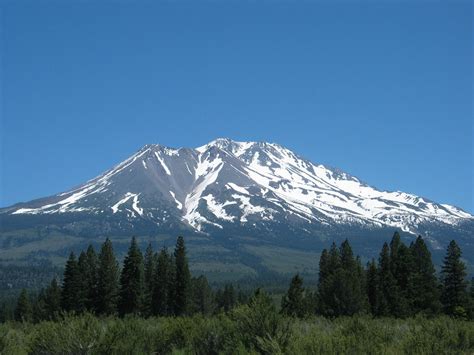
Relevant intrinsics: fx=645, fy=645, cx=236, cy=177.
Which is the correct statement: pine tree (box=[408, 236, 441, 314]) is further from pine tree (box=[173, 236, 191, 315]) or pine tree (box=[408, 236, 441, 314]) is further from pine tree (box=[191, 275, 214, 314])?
pine tree (box=[191, 275, 214, 314])

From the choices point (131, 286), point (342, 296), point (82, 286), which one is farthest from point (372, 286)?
point (82, 286)

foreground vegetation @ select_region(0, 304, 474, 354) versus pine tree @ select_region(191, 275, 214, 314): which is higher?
foreground vegetation @ select_region(0, 304, 474, 354)

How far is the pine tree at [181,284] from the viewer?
80.3 metres

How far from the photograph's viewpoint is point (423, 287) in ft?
242

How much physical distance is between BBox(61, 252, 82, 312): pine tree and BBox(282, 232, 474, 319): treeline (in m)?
24.9

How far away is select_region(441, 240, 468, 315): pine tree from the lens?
2773 inches

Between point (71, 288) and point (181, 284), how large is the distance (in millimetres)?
13445

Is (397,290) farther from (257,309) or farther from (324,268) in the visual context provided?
(257,309)

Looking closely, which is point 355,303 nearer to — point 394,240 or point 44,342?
point 394,240

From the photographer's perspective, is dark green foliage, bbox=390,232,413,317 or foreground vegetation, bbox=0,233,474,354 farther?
dark green foliage, bbox=390,232,413,317

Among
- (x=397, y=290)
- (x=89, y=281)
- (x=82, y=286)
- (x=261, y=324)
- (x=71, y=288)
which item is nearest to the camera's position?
(x=261, y=324)

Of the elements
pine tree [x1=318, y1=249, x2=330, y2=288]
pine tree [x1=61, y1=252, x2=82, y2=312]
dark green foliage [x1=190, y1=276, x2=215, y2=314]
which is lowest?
dark green foliage [x1=190, y1=276, x2=215, y2=314]

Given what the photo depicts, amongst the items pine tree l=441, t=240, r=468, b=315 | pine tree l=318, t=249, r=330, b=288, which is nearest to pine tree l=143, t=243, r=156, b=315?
pine tree l=318, t=249, r=330, b=288

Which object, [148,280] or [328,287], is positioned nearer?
[328,287]
